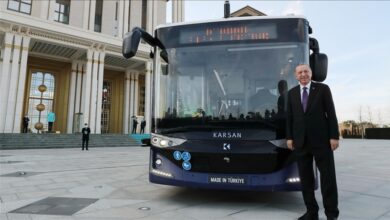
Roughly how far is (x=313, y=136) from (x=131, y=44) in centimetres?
281

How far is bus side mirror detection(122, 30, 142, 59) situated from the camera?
4.15 metres

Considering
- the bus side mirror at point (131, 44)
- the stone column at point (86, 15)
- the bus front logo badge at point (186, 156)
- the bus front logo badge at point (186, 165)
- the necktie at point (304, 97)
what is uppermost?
the stone column at point (86, 15)

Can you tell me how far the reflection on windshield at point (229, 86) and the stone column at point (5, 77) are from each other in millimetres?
21106

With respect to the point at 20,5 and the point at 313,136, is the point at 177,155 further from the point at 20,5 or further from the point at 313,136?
the point at 20,5

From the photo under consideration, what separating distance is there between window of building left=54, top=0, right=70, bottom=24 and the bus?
27593 mm

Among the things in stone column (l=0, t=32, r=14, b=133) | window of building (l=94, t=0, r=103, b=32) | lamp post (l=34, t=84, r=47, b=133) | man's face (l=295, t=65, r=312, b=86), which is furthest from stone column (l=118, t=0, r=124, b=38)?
man's face (l=295, t=65, r=312, b=86)

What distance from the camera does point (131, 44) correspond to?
164 inches

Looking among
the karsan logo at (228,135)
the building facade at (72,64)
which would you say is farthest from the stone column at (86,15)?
the karsan logo at (228,135)

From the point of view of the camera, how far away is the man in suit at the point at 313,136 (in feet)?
10.9

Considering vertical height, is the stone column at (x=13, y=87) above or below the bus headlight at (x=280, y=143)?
above

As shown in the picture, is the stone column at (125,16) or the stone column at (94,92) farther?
the stone column at (125,16)

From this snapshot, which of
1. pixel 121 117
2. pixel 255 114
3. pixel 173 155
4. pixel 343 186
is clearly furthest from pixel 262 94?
pixel 121 117

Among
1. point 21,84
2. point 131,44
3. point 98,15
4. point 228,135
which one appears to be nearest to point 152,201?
point 228,135

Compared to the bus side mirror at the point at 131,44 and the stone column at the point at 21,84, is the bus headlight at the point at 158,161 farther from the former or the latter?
the stone column at the point at 21,84
